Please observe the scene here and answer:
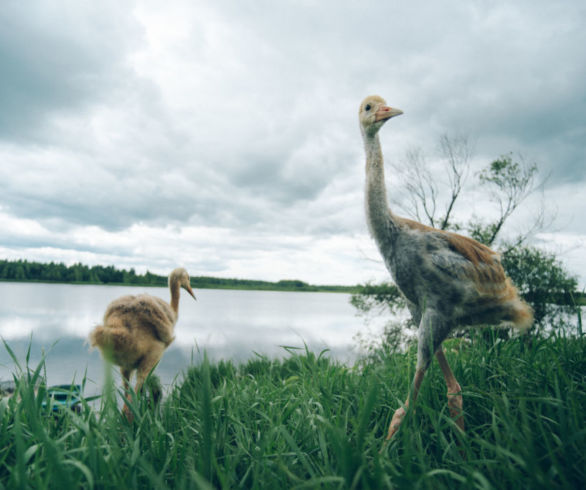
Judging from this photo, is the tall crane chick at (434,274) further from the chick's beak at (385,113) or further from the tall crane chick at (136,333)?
the tall crane chick at (136,333)

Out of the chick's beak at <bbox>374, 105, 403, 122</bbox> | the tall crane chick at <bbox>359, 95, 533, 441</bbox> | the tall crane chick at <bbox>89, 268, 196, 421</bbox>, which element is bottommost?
the tall crane chick at <bbox>89, 268, 196, 421</bbox>

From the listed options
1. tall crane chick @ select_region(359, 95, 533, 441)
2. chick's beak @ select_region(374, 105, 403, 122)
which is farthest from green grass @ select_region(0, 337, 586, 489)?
chick's beak @ select_region(374, 105, 403, 122)

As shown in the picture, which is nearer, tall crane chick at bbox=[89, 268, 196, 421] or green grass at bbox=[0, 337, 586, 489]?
green grass at bbox=[0, 337, 586, 489]

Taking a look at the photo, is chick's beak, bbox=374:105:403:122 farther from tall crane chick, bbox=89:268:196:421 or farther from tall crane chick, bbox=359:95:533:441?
tall crane chick, bbox=89:268:196:421

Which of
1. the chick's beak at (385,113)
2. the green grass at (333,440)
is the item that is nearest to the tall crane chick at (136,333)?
the green grass at (333,440)

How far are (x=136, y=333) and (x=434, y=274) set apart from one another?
194 inches

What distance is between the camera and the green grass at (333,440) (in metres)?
1.37

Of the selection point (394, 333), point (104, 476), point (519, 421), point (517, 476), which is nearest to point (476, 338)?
point (519, 421)

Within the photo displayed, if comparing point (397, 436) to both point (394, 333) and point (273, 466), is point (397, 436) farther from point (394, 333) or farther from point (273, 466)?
point (394, 333)

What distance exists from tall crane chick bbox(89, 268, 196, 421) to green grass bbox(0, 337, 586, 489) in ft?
8.71

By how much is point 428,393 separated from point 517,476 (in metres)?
1.43

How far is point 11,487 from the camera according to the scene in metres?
1.49

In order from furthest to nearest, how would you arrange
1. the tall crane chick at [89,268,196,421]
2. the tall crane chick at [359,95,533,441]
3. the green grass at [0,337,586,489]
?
the tall crane chick at [89,268,196,421]
the tall crane chick at [359,95,533,441]
the green grass at [0,337,586,489]

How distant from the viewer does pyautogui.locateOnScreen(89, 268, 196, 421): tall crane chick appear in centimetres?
515
